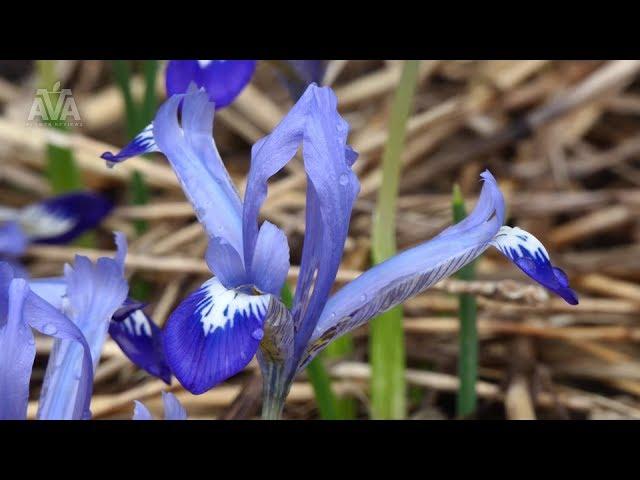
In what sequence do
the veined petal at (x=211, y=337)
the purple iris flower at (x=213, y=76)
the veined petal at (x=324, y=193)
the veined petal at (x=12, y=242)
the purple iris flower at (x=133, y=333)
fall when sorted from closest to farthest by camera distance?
the veined petal at (x=211, y=337), the veined petal at (x=324, y=193), the purple iris flower at (x=133, y=333), the purple iris flower at (x=213, y=76), the veined petal at (x=12, y=242)

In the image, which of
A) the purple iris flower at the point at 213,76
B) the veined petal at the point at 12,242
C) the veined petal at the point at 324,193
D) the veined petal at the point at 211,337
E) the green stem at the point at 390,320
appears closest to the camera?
the veined petal at the point at 211,337

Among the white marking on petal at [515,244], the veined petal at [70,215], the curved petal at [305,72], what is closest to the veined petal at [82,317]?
the white marking on petal at [515,244]

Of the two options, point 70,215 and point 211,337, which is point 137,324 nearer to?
point 211,337

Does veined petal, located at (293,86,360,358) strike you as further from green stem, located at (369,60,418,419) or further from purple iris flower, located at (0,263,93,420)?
green stem, located at (369,60,418,419)

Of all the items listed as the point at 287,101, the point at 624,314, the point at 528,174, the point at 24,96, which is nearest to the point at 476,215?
the point at 624,314

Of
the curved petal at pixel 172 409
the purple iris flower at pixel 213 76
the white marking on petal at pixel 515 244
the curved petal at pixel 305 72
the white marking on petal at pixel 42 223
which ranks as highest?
the white marking on petal at pixel 42 223

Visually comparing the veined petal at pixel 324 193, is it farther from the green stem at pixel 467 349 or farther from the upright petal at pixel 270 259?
Result: the green stem at pixel 467 349

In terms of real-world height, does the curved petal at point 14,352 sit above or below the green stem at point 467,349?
below

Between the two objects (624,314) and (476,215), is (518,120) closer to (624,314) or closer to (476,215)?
(624,314)
